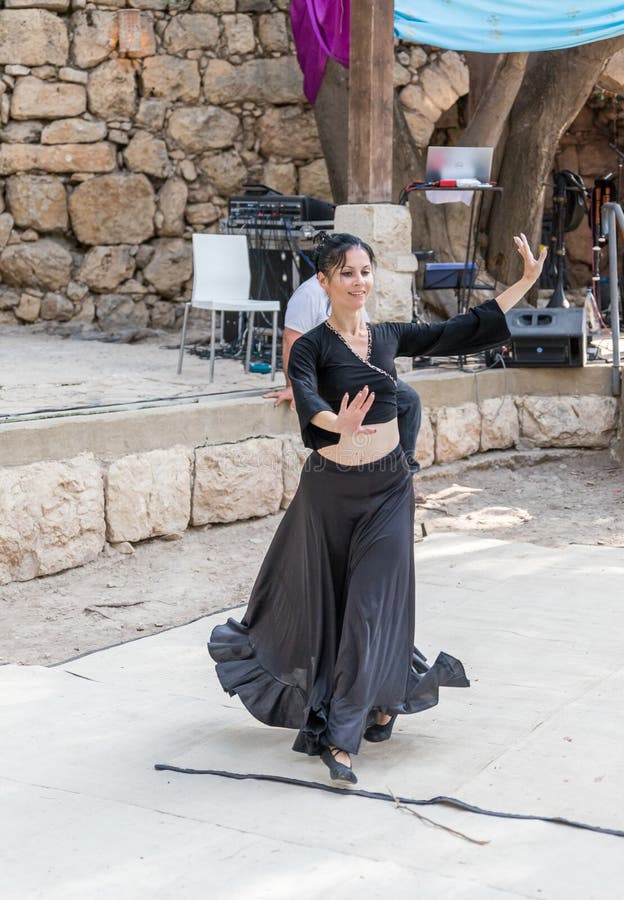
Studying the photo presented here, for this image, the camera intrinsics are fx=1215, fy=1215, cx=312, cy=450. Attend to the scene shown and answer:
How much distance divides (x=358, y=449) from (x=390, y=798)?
89cm

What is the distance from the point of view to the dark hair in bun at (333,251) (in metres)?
3.23

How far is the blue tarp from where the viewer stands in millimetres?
7016

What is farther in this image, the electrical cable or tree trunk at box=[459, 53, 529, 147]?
tree trunk at box=[459, 53, 529, 147]

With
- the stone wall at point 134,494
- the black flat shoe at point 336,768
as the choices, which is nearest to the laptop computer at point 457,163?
the stone wall at point 134,494

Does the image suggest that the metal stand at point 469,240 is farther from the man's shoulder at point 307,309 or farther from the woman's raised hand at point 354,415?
the woman's raised hand at point 354,415

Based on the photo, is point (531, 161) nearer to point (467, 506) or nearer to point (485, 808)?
point (467, 506)

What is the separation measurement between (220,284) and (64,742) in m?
4.00

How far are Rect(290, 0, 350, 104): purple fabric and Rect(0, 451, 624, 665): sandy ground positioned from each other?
9.38 feet

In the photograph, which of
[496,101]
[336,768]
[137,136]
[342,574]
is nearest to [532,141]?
[496,101]

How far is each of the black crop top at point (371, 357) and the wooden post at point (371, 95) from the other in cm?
335

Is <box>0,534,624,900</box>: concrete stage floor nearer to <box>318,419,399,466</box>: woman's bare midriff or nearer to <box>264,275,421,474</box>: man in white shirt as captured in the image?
<box>318,419,399,466</box>: woman's bare midriff

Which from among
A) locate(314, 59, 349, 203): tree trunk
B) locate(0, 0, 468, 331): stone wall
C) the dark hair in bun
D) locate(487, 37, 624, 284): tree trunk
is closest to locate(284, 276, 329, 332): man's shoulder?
the dark hair in bun

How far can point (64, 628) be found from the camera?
4.61 meters

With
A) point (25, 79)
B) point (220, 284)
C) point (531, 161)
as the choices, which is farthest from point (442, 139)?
point (220, 284)
